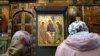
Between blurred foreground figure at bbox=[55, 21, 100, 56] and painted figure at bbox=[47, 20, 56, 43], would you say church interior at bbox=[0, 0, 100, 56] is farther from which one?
blurred foreground figure at bbox=[55, 21, 100, 56]

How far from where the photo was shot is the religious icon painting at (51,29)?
6363 mm

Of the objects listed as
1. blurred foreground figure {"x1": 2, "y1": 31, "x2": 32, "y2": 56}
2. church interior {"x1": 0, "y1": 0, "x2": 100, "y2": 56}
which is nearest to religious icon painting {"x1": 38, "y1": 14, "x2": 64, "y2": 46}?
church interior {"x1": 0, "y1": 0, "x2": 100, "y2": 56}

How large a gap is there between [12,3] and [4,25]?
684 millimetres

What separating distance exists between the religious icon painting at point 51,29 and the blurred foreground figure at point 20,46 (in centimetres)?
362

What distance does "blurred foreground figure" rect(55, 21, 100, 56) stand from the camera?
6.98 feet

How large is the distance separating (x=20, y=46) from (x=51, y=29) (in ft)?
12.6

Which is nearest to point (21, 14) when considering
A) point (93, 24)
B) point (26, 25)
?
point (26, 25)

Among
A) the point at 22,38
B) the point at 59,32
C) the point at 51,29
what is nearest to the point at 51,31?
the point at 51,29

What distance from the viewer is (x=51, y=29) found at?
21.1 ft

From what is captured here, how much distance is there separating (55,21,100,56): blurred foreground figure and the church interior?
4.14 meters

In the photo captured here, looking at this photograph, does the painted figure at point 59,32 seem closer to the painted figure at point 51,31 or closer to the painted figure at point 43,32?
the painted figure at point 51,31

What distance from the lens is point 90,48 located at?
2.16m

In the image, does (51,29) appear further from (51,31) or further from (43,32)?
(43,32)

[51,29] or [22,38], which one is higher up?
[22,38]
